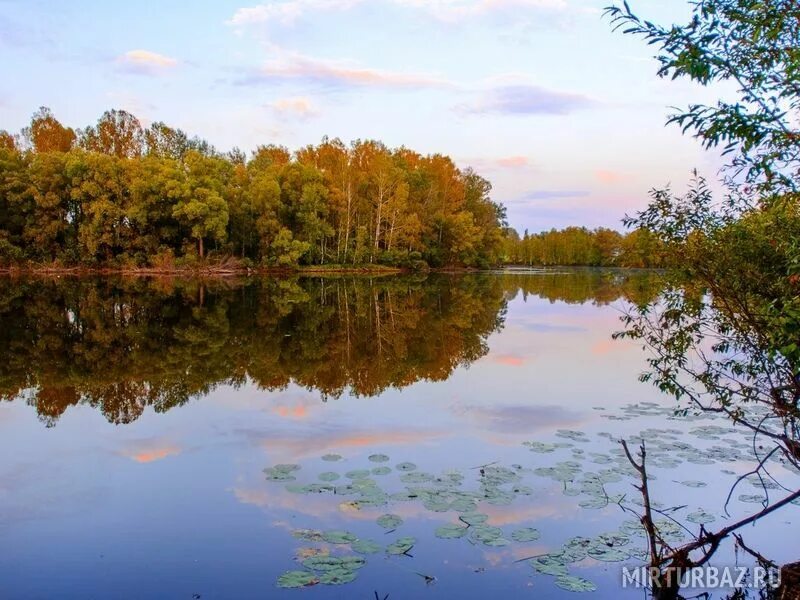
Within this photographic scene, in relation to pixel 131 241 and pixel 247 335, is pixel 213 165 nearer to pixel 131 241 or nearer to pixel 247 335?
pixel 131 241

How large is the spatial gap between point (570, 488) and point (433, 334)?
13.0m

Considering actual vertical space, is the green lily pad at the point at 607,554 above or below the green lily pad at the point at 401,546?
below

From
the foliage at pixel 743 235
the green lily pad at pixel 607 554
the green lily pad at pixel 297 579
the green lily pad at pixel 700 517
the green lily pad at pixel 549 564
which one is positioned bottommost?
the green lily pad at pixel 549 564

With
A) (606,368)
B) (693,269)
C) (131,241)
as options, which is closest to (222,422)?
(693,269)

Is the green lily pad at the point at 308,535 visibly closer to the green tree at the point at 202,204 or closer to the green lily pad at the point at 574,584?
the green lily pad at the point at 574,584

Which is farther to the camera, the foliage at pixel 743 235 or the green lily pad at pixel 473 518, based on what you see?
the green lily pad at pixel 473 518

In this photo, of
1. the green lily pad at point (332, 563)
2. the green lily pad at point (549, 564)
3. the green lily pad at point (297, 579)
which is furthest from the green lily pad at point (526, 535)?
the green lily pad at point (297, 579)

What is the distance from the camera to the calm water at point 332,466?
5.31 m

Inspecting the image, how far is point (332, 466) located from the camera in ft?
25.6

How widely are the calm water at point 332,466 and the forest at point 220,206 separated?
36592 mm

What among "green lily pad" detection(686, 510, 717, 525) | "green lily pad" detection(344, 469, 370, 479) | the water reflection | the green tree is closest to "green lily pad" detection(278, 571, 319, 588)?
"green lily pad" detection(344, 469, 370, 479)

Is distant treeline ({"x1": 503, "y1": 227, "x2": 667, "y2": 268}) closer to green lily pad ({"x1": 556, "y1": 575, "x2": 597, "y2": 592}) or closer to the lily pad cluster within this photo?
the lily pad cluster

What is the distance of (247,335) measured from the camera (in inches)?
739

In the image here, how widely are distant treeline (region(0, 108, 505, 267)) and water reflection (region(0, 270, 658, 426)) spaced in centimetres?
2039
